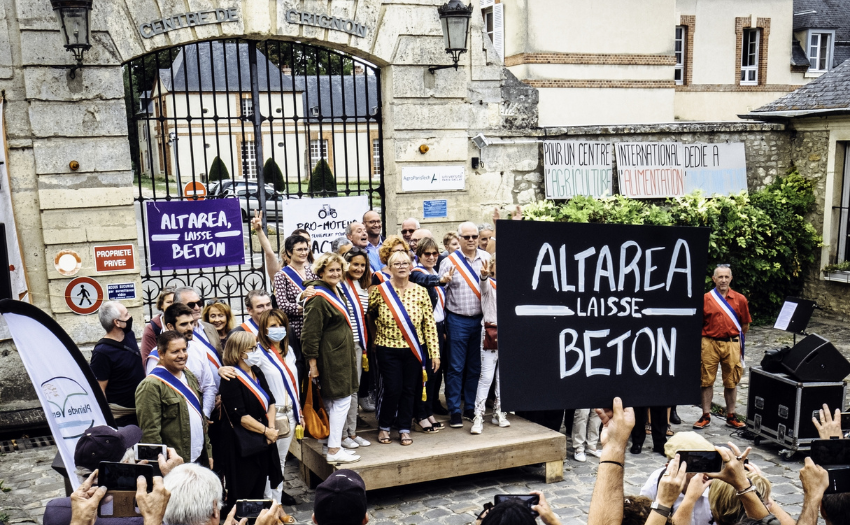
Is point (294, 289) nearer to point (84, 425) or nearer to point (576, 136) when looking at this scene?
point (84, 425)

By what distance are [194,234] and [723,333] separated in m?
5.87

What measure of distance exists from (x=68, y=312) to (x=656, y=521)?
23.9 feet

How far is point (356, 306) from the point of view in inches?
261

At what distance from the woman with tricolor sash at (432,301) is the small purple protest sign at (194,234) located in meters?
2.80

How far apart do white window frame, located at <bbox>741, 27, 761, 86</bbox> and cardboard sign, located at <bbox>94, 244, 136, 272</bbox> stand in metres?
25.7

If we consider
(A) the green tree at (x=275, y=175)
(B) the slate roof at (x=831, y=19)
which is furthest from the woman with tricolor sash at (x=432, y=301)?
(B) the slate roof at (x=831, y=19)

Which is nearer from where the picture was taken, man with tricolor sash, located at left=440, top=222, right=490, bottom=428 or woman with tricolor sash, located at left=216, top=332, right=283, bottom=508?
woman with tricolor sash, located at left=216, top=332, right=283, bottom=508

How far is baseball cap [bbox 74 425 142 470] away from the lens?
3.81m

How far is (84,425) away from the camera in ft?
16.0

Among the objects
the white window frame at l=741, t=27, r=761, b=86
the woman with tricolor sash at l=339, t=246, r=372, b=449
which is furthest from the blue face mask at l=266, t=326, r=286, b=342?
the white window frame at l=741, t=27, r=761, b=86

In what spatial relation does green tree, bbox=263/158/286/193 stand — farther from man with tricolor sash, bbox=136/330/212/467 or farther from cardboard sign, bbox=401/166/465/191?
man with tricolor sash, bbox=136/330/212/467

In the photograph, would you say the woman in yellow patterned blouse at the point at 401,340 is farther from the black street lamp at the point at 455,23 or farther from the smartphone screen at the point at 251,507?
the black street lamp at the point at 455,23

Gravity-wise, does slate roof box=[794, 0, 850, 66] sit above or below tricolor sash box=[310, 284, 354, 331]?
above

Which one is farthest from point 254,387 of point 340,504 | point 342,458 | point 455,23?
point 455,23
